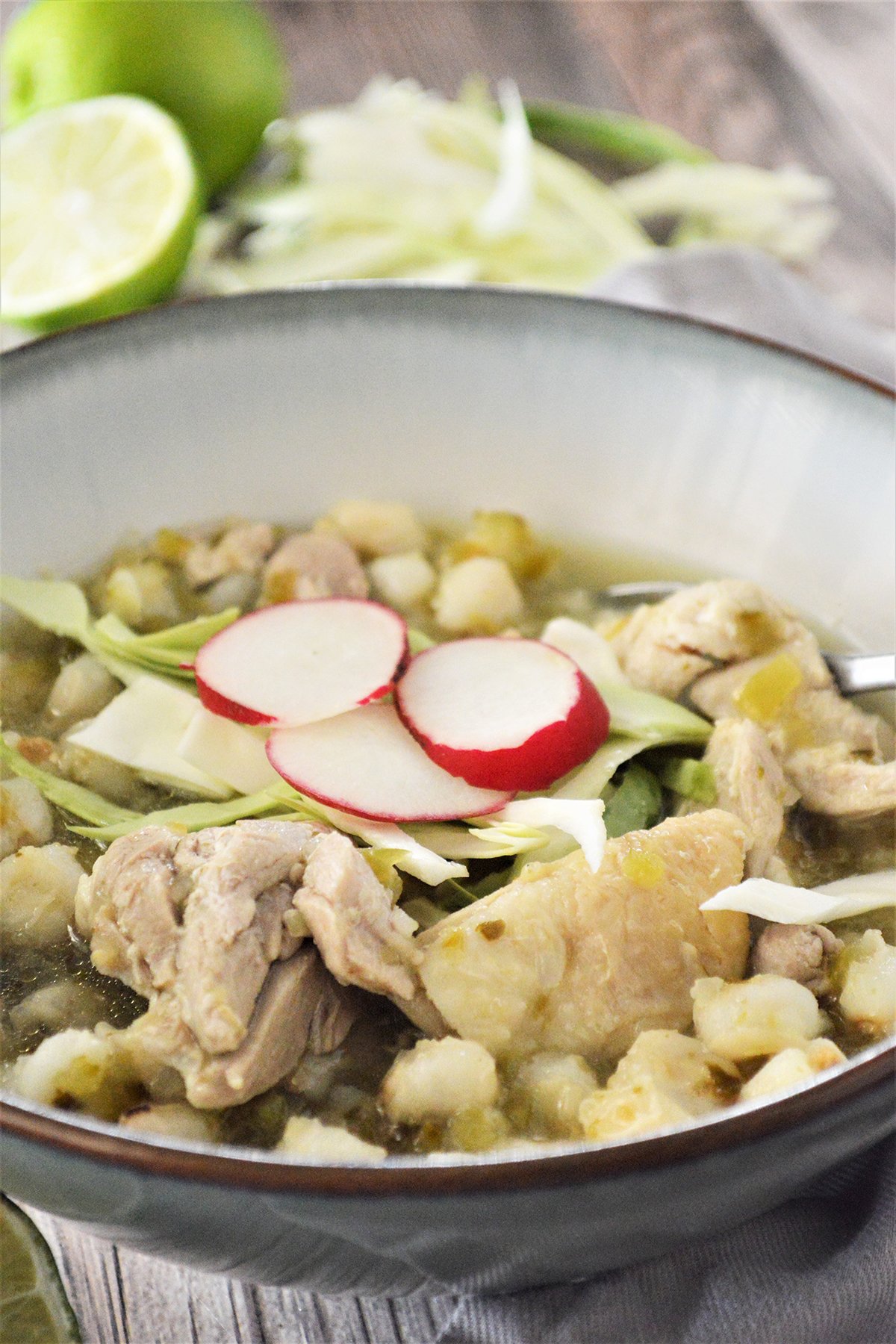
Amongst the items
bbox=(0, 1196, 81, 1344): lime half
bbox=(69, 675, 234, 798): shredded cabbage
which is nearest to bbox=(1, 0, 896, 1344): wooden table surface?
bbox=(69, 675, 234, 798): shredded cabbage

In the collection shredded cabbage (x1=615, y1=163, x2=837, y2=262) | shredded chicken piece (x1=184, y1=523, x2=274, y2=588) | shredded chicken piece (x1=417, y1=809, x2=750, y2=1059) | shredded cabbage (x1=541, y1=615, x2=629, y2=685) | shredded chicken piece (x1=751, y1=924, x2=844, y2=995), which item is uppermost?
shredded chicken piece (x1=184, y1=523, x2=274, y2=588)

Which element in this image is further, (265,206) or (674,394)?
(265,206)

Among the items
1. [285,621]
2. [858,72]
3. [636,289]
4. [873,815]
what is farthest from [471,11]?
[873,815]

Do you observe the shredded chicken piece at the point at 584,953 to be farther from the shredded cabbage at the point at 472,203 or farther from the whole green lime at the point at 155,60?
the whole green lime at the point at 155,60

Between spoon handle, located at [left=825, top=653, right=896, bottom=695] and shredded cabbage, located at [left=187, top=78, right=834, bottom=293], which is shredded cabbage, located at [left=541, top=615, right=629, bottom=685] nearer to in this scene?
spoon handle, located at [left=825, top=653, right=896, bottom=695]

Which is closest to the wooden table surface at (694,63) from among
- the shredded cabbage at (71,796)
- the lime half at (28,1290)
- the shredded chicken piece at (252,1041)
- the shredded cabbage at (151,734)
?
the shredded cabbage at (151,734)

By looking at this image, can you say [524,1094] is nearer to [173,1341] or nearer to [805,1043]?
[805,1043]
